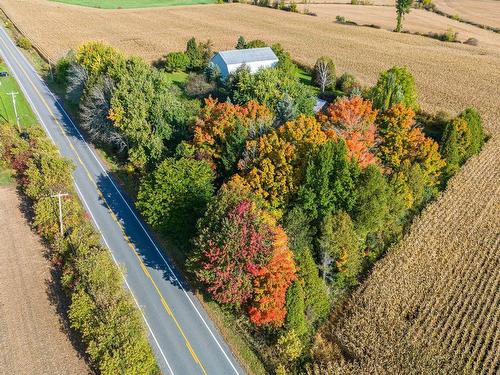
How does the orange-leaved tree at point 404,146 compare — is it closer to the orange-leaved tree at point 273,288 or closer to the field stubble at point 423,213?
the field stubble at point 423,213

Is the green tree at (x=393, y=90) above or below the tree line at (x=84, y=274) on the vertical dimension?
above

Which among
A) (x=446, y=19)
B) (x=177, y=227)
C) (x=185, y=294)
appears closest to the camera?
(x=185, y=294)

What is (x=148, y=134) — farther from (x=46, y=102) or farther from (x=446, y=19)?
(x=446, y=19)

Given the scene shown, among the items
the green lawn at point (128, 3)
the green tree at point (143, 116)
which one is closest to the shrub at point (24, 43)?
the green lawn at point (128, 3)

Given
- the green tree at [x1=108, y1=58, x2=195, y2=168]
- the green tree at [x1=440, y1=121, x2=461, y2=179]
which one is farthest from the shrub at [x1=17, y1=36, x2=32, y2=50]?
the green tree at [x1=440, y1=121, x2=461, y2=179]

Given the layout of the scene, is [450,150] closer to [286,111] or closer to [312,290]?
[286,111]

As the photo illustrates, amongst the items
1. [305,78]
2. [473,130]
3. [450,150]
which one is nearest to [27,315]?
[450,150]

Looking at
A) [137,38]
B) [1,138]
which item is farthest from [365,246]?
[137,38]
